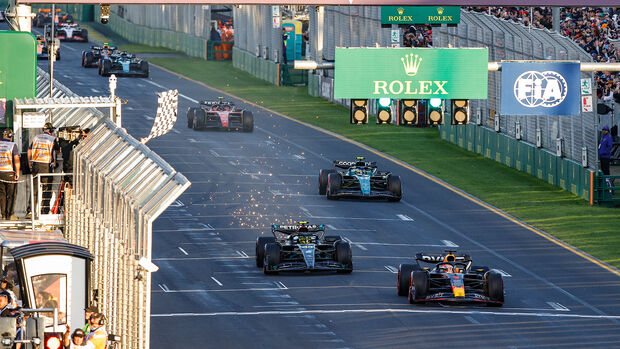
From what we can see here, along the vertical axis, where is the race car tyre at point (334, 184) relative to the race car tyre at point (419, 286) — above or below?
above

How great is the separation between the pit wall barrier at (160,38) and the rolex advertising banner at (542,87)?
56.4m

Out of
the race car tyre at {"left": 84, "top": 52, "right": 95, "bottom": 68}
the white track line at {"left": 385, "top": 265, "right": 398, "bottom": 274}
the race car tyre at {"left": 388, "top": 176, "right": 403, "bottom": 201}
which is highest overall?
the race car tyre at {"left": 84, "top": 52, "right": 95, "bottom": 68}

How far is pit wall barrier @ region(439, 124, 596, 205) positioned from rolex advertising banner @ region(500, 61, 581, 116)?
11895mm

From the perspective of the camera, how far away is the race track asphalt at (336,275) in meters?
30.7

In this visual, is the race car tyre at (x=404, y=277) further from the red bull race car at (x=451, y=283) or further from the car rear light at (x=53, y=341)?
the car rear light at (x=53, y=341)

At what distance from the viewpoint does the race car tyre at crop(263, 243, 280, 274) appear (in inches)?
1427

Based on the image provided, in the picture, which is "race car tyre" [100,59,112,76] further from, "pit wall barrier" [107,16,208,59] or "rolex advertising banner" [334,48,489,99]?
"rolex advertising banner" [334,48,489,99]

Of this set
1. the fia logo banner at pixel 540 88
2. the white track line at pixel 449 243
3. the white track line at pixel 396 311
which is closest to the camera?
the white track line at pixel 396 311

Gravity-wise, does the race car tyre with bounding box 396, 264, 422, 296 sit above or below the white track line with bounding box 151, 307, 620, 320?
above

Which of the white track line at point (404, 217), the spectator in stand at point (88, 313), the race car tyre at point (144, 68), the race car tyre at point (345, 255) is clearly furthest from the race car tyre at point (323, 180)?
the race car tyre at point (144, 68)

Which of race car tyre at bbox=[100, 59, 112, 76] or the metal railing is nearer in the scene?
the metal railing

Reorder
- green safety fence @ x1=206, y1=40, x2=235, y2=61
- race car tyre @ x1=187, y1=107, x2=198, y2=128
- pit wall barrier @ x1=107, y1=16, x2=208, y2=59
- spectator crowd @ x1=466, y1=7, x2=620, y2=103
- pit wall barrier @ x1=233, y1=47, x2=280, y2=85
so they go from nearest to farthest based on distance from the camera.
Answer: spectator crowd @ x1=466, y1=7, x2=620, y2=103 → race car tyre @ x1=187, y1=107, x2=198, y2=128 → pit wall barrier @ x1=233, y1=47, x2=280, y2=85 → green safety fence @ x1=206, y1=40, x2=235, y2=61 → pit wall barrier @ x1=107, y1=16, x2=208, y2=59

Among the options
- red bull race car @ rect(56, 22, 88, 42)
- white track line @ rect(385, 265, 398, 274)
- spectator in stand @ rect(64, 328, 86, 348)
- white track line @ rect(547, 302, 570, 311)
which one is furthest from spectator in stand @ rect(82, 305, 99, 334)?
red bull race car @ rect(56, 22, 88, 42)

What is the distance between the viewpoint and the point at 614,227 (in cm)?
4300
